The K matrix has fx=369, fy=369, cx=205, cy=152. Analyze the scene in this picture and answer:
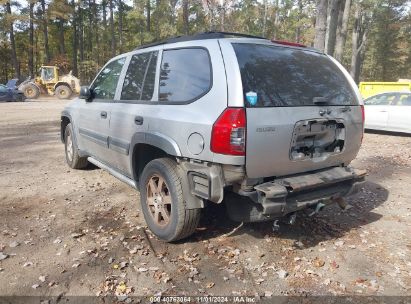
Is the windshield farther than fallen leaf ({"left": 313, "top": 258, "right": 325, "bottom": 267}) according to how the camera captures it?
Yes

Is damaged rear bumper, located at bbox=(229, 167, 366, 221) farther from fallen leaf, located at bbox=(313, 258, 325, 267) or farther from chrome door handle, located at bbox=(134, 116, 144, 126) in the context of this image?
chrome door handle, located at bbox=(134, 116, 144, 126)

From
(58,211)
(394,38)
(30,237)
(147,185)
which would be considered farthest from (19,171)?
(394,38)

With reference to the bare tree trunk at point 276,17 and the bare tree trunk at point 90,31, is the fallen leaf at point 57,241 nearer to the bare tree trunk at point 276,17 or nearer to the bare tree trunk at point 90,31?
the bare tree trunk at point 90,31

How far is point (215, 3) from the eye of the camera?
4147cm

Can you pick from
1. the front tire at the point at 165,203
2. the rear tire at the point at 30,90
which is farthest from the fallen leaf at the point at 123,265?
the rear tire at the point at 30,90

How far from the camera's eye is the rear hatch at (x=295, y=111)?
321 cm

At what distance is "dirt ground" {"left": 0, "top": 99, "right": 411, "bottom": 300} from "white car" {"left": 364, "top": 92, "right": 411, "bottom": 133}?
22.5ft

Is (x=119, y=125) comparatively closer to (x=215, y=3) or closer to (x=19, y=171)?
(x=19, y=171)

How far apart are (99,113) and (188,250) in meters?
2.36

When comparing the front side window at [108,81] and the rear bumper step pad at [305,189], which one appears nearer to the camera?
the rear bumper step pad at [305,189]

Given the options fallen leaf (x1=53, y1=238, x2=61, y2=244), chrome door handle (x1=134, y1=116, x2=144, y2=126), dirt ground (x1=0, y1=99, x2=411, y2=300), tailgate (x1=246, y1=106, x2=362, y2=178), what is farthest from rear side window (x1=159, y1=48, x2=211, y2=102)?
fallen leaf (x1=53, y1=238, x2=61, y2=244)

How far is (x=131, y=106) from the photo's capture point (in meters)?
4.27

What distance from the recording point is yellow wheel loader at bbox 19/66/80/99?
91.0 ft

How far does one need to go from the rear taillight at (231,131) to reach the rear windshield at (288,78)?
16 centimetres
